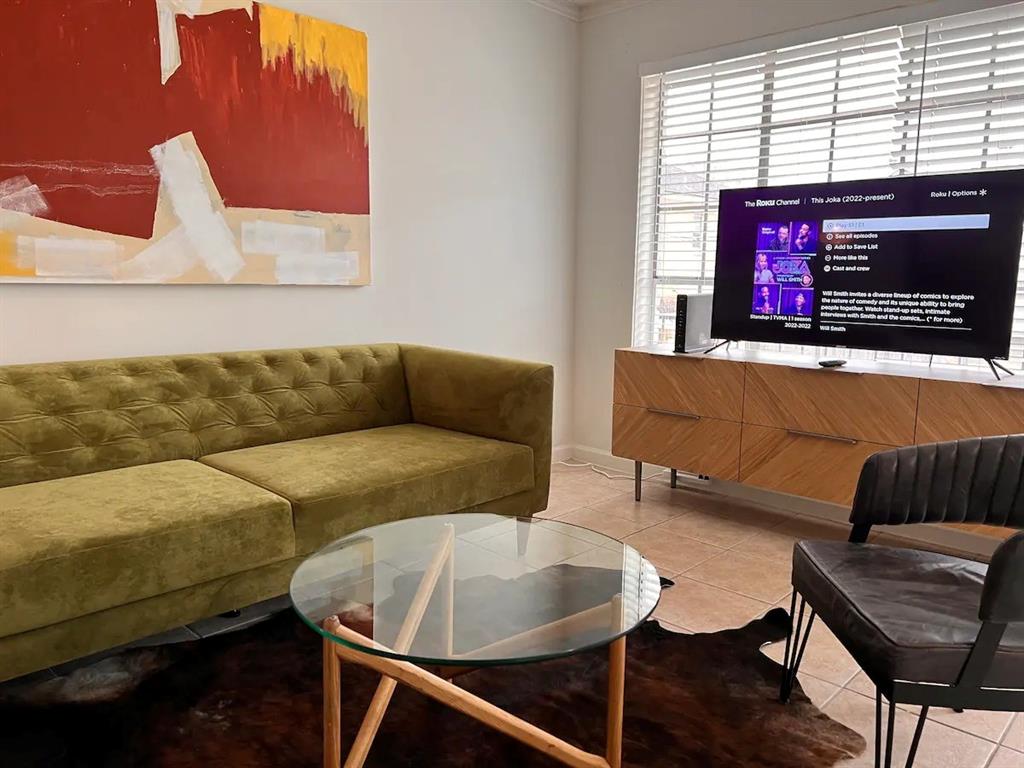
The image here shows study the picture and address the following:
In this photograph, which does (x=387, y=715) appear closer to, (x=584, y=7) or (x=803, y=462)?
(x=803, y=462)

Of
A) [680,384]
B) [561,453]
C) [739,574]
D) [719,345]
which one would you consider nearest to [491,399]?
Result: [680,384]

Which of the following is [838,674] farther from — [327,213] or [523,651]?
[327,213]

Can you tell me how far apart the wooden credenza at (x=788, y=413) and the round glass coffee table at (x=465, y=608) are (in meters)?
1.50

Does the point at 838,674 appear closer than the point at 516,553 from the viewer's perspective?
No

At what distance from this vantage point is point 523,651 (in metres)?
1.50

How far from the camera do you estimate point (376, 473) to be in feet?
8.59

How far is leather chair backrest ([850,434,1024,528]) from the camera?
1941 millimetres

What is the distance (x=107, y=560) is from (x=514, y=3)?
3.45m

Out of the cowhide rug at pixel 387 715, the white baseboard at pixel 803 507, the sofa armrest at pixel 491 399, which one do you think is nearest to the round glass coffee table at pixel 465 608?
the cowhide rug at pixel 387 715

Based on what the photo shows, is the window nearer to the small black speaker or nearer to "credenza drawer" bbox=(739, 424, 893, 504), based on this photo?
the small black speaker

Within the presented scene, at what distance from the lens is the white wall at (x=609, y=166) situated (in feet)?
13.2

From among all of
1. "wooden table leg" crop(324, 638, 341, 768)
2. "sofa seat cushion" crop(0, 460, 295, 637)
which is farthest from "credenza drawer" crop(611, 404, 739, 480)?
"wooden table leg" crop(324, 638, 341, 768)

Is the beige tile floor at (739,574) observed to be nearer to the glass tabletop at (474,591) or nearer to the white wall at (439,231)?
the glass tabletop at (474,591)

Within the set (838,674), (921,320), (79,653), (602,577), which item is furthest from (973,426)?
(79,653)
